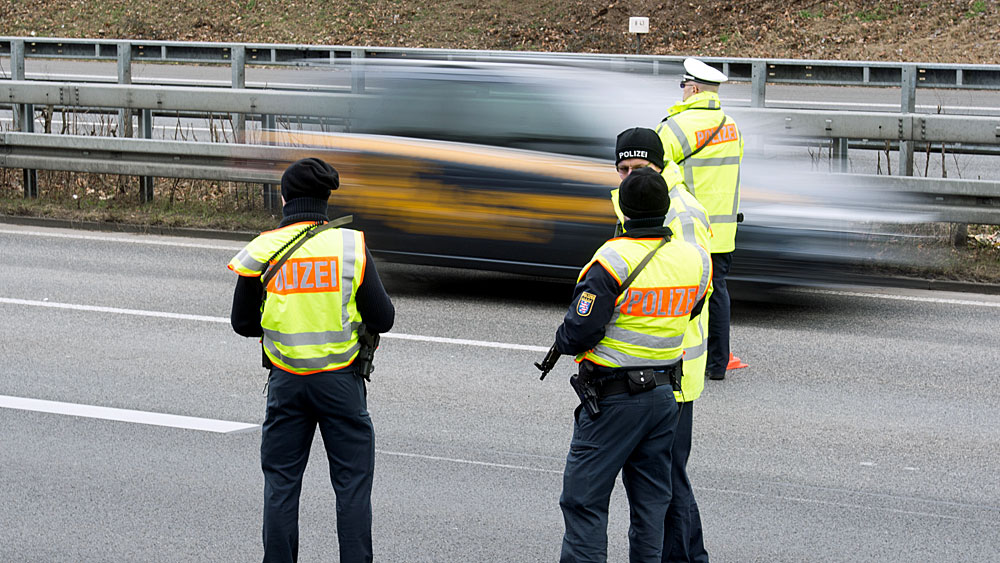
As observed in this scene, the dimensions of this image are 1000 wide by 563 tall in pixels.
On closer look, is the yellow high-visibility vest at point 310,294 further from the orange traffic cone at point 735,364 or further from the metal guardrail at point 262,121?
the metal guardrail at point 262,121

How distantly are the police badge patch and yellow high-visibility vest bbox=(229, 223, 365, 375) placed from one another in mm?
835

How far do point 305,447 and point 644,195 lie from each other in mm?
1569

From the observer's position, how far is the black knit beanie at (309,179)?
4734 mm

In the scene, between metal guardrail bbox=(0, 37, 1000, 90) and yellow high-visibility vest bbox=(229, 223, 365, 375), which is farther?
metal guardrail bbox=(0, 37, 1000, 90)

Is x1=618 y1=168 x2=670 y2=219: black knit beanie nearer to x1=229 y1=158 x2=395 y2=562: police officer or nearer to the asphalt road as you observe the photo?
x1=229 y1=158 x2=395 y2=562: police officer

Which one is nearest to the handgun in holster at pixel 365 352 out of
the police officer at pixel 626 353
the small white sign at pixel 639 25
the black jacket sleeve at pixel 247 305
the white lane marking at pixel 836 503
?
the black jacket sleeve at pixel 247 305

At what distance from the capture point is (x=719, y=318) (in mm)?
8070

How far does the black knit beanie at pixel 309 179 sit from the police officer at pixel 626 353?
3.30ft

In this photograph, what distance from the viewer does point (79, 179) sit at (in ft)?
51.1

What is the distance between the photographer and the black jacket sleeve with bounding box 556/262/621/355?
4.48 meters

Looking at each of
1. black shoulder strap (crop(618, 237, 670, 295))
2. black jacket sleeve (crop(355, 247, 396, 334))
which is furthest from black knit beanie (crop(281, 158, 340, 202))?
black shoulder strap (crop(618, 237, 670, 295))

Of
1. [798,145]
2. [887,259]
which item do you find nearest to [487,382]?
[798,145]

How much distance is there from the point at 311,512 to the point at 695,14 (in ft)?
76.4

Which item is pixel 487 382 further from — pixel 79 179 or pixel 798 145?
pixel 79 179
